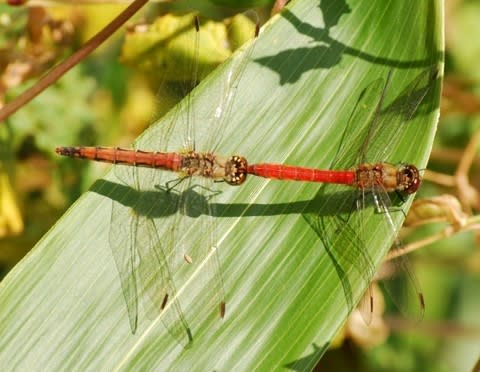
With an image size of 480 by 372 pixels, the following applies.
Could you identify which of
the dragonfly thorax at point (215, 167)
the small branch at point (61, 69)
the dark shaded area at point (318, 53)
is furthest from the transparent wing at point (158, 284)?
the dark shaded area at point (318, 53)

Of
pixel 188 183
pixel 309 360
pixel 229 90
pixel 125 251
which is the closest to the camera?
pixel 309 360

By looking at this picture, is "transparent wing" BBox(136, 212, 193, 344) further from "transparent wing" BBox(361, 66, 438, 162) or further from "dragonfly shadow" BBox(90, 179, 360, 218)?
"transparent wing" BBox(361, 66, 438, 162)

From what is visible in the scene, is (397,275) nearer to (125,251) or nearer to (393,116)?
(393,116)

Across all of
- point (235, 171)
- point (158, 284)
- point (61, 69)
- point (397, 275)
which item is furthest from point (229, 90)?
point (397, 275)

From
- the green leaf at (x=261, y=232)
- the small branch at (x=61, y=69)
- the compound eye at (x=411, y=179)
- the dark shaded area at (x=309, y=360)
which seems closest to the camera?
the dark shaded area at (x=309, y=360)

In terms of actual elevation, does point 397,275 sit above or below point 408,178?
below

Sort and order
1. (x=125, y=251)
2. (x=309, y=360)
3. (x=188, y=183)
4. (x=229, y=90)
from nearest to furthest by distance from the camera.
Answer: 1. (x=309, y=360)
2. (x=125, y=251)
3. (x=229, y=90)
4. (x=188, y=183)

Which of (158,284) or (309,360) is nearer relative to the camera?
(309,360)

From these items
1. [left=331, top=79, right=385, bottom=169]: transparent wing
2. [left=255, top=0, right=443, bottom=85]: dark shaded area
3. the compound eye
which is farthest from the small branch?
the compound eye

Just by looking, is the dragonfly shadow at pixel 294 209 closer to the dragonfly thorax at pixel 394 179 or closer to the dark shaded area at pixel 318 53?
the dragonfly thorax at pixel 394 179
